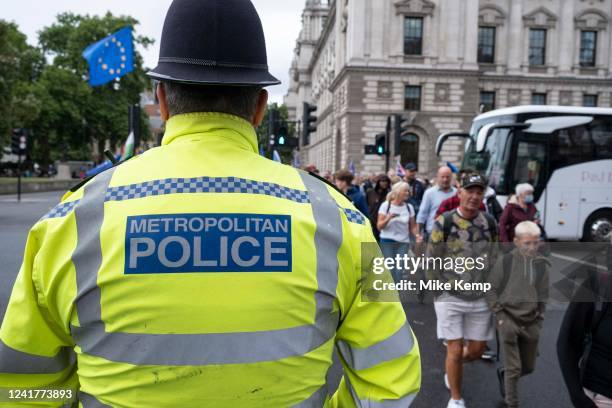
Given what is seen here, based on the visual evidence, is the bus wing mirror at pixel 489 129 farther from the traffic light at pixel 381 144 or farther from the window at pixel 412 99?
the window at pixel 412 99

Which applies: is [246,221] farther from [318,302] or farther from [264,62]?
[264,62]

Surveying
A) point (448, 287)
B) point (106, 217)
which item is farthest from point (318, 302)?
point (448, 287)

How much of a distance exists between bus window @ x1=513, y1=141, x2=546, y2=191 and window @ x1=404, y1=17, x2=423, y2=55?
27286 millimetres

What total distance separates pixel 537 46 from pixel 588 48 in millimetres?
3851

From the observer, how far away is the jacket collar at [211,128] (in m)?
1.50

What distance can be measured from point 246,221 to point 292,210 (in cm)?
12

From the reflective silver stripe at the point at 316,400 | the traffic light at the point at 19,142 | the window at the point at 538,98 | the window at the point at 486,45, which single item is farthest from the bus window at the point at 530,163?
the window at the point at 538,98

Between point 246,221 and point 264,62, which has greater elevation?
point 264,62

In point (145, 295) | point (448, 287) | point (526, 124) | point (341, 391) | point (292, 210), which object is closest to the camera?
point (145, 295)

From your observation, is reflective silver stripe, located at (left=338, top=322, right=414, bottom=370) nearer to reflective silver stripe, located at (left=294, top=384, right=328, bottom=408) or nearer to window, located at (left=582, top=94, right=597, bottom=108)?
reflective silver stripe, located at (left=294, top=384, right=328, bottom=408)

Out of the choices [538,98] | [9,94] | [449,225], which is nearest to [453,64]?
[538,98]

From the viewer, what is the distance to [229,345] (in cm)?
135

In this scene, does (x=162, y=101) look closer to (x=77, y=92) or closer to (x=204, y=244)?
(x=204, y=244)

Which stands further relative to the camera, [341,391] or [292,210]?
[341,391]
